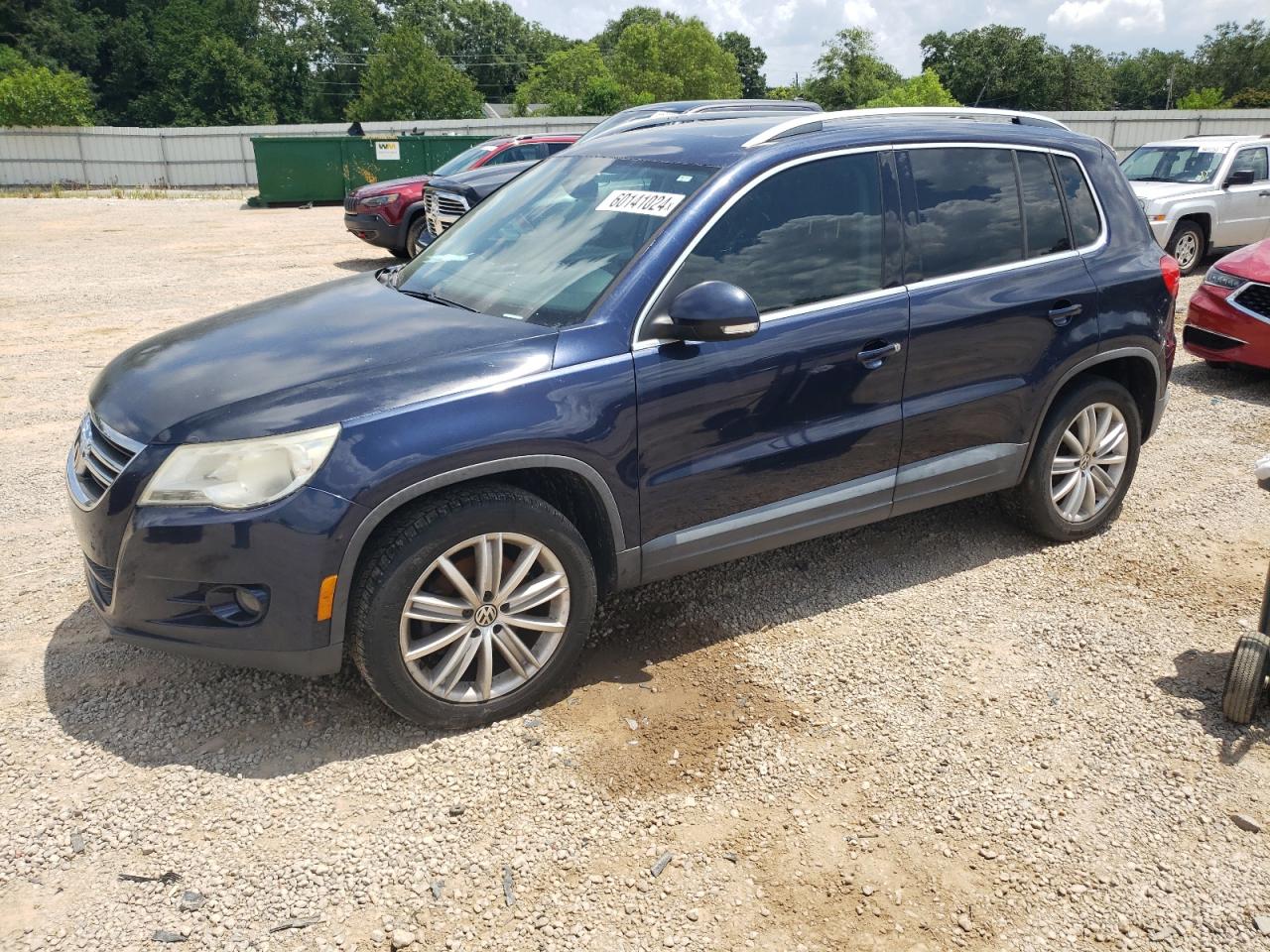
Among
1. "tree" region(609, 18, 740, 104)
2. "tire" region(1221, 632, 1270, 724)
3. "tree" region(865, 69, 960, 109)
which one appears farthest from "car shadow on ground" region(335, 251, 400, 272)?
"tree" region(609, 18, 740, 104)

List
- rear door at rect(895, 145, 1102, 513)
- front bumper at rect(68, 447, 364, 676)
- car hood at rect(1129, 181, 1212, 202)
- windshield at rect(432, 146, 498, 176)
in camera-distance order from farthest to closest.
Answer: windshield at rect(432, 146, 498, 176)
car hood at rect(1129, 181, 1212, 202)
rear door at rect(895, 145, 1102, 513)
front bumper at rect(68, 447, 364, 676)

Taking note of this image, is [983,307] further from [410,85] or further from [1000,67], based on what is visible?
[1000,67]

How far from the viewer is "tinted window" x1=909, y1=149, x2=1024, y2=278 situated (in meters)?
4.10

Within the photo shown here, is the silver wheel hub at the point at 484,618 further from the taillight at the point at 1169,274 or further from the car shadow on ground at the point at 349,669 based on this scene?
the taillight at the point at 1169,274

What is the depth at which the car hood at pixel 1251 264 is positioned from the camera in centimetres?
763

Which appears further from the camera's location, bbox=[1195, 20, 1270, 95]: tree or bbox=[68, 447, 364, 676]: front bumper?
bbox=[1195, 20, 1270, 95]: tree

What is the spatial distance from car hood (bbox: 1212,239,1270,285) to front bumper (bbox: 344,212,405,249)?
996 centimetres

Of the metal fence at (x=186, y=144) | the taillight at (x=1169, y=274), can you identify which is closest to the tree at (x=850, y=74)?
the metal fence at (x=186, y=144)

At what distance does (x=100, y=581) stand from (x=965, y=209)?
Result: 358 cm

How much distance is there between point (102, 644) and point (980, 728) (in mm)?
3293

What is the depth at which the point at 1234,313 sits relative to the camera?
25.3ft

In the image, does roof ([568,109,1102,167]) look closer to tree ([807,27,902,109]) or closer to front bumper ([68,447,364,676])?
front bumper ([68,447,364,676])

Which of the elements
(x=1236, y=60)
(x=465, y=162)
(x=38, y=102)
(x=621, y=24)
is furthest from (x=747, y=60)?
(x=465, y=162)

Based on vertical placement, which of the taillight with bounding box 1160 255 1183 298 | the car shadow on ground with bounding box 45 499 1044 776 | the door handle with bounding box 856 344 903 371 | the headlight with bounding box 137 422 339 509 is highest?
the taillight with bounding box 1160 255 1183 298
